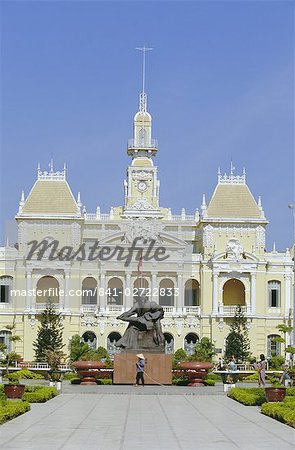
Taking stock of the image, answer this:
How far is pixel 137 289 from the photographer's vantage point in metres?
75.0

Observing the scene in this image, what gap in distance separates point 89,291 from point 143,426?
56278 mm

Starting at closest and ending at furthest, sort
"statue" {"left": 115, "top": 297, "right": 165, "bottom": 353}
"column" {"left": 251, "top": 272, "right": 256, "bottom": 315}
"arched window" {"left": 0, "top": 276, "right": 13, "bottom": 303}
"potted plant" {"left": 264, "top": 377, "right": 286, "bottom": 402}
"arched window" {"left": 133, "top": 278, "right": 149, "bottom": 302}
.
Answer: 1. "potted plant" {"left": 264, "top": 377, "right": 286, "bottom": 402}
2. "statue" {"left": 115, "top": 297, "right": 165, "bottom": 353}
3. "column" {"left": 251, "top": 272, "right": 256, "bottom": 315}
4. "arched window" {"left": 0, "top": 276, "right": 13, "bottom": 303}
5. "arched window" {"left": 133, "top": 278, "right": 149, "bottom": 302}

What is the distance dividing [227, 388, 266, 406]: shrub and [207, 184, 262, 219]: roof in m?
46.6

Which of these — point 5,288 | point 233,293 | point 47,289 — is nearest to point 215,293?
point 233,293

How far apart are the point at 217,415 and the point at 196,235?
182ft

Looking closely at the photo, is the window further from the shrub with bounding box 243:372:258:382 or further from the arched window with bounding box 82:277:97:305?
the shrub with bounding box 243:372:258:382

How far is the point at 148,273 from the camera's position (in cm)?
7544

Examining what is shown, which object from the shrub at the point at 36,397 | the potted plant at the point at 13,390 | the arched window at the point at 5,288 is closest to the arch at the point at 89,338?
the arched window at the point at 5,288

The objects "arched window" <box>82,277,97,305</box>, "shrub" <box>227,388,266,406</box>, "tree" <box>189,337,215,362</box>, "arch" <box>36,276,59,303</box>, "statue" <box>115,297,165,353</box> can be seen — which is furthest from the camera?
"arched window" <box>82,277,97,305</box>

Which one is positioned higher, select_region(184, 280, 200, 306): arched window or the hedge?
select_region(184, 280, 200, 306): arched window

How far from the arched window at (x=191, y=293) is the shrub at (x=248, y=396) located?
152 ft

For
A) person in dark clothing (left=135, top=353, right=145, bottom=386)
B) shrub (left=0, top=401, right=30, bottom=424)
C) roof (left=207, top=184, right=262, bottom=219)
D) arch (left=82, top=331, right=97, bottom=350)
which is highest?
roof (left=207, top=184, right=262, bottom=219)

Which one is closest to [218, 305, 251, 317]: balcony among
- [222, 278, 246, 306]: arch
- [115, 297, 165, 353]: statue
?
[222, 278, 246, 306]: arch

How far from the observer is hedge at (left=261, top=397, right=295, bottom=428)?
19.2 m
